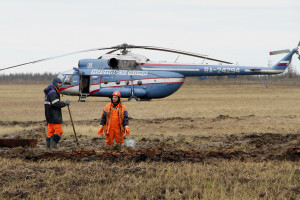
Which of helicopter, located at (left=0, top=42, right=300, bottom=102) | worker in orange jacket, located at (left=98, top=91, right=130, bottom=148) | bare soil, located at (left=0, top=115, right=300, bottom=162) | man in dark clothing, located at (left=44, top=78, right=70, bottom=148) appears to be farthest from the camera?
helicopter, located at (left=0, top=42, right=300, bottom=102)

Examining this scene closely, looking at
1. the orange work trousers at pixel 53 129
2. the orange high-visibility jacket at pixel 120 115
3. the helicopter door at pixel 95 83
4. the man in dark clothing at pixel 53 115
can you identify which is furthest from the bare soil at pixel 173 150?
the helicopter door at pixel 95 83

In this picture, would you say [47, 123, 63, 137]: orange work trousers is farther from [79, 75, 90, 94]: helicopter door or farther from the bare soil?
[79, 75, 90, 94]: helicopter door

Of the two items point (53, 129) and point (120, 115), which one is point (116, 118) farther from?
point (53, 129)

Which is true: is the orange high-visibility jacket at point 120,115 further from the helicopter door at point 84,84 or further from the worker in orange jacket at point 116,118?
the helicopter door at point 84,84

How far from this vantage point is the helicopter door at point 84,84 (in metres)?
25.8

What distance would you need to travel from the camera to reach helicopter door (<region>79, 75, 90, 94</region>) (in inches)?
1017

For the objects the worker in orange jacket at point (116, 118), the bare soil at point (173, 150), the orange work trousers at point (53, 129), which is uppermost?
the worker in orange jacket at point (116, 118)

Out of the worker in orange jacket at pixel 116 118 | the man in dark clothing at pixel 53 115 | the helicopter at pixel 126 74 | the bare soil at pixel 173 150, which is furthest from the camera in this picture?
the helicopter at pixel 126 74

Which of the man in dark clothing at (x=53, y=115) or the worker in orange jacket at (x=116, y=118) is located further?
the man in dark clothing at (x=53, y=115)

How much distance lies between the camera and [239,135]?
14523mm

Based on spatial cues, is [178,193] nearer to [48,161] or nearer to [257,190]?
[257,190]

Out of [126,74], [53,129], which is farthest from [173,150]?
[126,74]

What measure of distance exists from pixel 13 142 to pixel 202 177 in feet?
21.2

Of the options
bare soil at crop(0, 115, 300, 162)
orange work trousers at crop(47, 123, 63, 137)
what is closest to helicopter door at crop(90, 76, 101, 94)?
bare soil at crop(0, 115, 300, 162)
